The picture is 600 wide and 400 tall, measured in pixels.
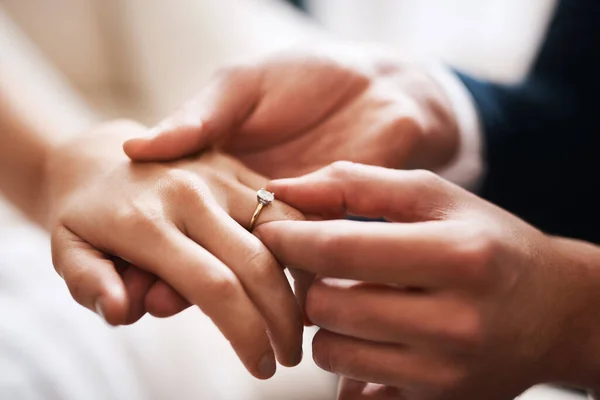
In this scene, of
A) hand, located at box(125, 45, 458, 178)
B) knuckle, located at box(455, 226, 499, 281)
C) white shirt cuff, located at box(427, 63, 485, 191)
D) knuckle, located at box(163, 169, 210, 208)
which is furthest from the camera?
white shirt cuff, located at box(427, 63, 485, 191)

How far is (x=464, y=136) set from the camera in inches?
33.3

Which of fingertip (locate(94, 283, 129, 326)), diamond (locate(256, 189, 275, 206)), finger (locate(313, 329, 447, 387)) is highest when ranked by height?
diamond (locate(256, 189, 275, 206))

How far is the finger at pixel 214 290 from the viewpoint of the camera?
464 millimetres

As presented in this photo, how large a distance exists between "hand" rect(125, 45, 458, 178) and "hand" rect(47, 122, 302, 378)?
0.34 ft

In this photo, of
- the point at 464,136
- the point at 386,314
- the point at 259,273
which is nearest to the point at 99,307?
the point at 259,273

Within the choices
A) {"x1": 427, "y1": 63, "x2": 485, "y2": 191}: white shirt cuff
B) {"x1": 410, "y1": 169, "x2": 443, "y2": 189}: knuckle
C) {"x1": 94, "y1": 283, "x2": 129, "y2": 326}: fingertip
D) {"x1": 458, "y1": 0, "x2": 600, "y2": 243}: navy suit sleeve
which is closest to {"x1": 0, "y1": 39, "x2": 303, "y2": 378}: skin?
{"x1": 94, "y1": 283, "x2": 129, "y2": 326}: fingertip

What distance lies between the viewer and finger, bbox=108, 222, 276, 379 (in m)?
0.46

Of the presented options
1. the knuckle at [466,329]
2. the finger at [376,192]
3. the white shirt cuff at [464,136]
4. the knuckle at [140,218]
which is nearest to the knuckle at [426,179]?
the finger at [376,192]

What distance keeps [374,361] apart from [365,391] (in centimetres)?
8

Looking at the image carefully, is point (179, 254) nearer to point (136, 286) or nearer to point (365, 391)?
point (136, 286)

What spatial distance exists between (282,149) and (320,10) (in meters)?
1.13

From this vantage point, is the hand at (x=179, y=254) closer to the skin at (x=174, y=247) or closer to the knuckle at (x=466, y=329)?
the skin at (x=174, y=247)

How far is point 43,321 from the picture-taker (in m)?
0.69

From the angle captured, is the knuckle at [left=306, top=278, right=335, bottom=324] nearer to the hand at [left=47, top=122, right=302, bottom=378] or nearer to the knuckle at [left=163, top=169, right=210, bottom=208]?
the hand at [left=47, top=122, right=302, bottom=378]
